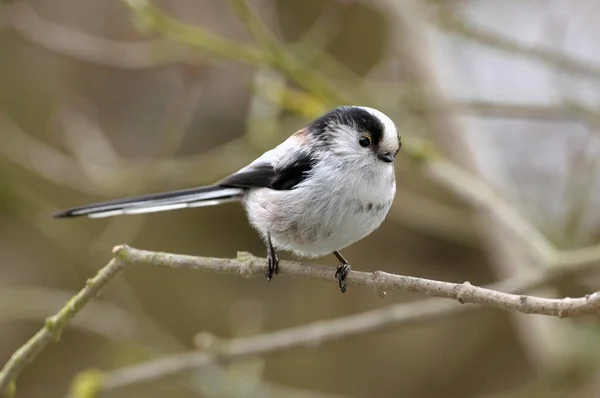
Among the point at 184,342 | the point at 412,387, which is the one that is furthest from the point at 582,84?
the point at 184,342

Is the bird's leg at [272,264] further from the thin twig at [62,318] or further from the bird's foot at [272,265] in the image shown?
the thin twig at [62,318]

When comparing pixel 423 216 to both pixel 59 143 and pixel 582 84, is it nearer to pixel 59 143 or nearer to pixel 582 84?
pixel 582 84

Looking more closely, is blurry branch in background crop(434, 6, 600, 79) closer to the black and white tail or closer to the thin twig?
the black and white tail

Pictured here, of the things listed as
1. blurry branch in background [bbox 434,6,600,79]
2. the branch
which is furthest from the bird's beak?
blurry branch in background [bbox 434,6,600,79]

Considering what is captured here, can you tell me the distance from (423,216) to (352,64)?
1544 mm

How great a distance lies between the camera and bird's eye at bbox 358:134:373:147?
218 cm

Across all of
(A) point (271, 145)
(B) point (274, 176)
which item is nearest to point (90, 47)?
(A) point (271, 145)

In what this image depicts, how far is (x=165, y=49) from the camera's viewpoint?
3424 millimetres

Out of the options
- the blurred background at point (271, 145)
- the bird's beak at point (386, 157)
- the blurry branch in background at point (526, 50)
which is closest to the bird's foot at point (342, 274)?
the bird's beak at point (386, 157)

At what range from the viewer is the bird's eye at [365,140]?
2178 millimetres

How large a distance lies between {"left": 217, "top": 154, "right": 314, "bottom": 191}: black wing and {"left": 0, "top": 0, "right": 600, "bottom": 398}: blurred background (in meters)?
0.74

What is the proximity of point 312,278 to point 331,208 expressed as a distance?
0.29 metres

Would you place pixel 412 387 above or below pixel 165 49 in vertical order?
below

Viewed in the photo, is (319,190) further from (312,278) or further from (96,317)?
(96,317)
